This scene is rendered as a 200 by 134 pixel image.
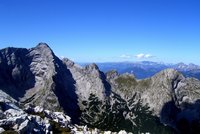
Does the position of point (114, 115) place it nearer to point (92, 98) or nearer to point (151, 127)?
point (92, 98)

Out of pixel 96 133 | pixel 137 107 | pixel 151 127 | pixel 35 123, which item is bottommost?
pixel 151 127

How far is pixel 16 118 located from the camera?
45.8 m

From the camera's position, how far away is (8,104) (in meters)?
57.4

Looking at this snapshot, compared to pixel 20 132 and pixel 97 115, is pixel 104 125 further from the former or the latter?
pixel 20 132

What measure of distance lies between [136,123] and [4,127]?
14664 cm

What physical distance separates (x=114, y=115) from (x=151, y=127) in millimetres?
48619

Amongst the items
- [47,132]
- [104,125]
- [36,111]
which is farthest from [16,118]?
[104,125]

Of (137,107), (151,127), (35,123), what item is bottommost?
(151,127)

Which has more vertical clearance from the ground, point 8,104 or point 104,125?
point 8,104

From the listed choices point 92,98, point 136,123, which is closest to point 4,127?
point 92,98

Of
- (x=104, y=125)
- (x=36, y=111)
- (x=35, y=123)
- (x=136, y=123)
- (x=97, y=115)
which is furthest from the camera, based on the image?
(x=136, y=123)

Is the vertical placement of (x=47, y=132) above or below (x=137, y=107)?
above

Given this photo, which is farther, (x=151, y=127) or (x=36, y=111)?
(x=151, y=127)

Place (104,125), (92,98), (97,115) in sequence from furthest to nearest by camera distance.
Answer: (92,98) → (97,115) → (104,125)
